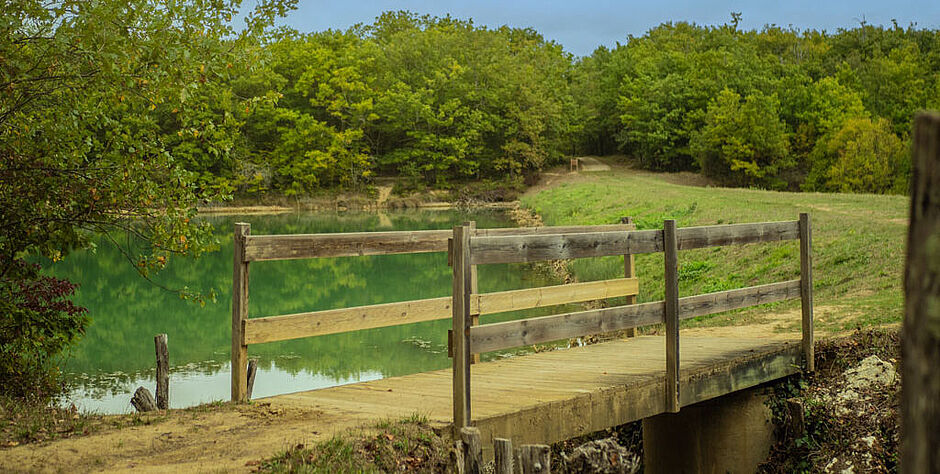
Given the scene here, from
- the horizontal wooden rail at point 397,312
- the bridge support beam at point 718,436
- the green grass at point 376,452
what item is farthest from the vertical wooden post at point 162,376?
the bridge support beam at point 718,436

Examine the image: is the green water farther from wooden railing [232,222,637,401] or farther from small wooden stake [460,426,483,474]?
small wooden stake [460,426,483,474]

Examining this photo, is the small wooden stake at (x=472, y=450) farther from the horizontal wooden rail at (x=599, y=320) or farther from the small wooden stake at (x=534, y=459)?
the horizontal wooden rail at (x=599, y=320)

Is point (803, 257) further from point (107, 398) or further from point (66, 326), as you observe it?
point (107, 398)

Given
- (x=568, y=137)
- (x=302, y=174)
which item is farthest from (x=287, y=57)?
(x=568, y=137)

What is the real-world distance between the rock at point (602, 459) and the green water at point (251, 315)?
4847mm

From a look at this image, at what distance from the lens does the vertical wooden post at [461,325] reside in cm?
600

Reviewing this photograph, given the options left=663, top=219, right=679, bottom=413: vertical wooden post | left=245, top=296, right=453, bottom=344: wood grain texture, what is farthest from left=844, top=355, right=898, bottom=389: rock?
left=245, top=296, right=453, bottom=344: wood grain texture

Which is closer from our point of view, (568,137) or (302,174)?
(302,174)

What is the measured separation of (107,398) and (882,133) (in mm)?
54107

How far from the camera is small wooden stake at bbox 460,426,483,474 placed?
5.58 meters

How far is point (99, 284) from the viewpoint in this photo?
83.0ft

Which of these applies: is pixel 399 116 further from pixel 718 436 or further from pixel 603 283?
pixel 718 436

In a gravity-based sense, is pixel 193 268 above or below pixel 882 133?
below

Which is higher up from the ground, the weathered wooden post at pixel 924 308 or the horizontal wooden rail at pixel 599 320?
the weathered wooden post at pixel 924 308
